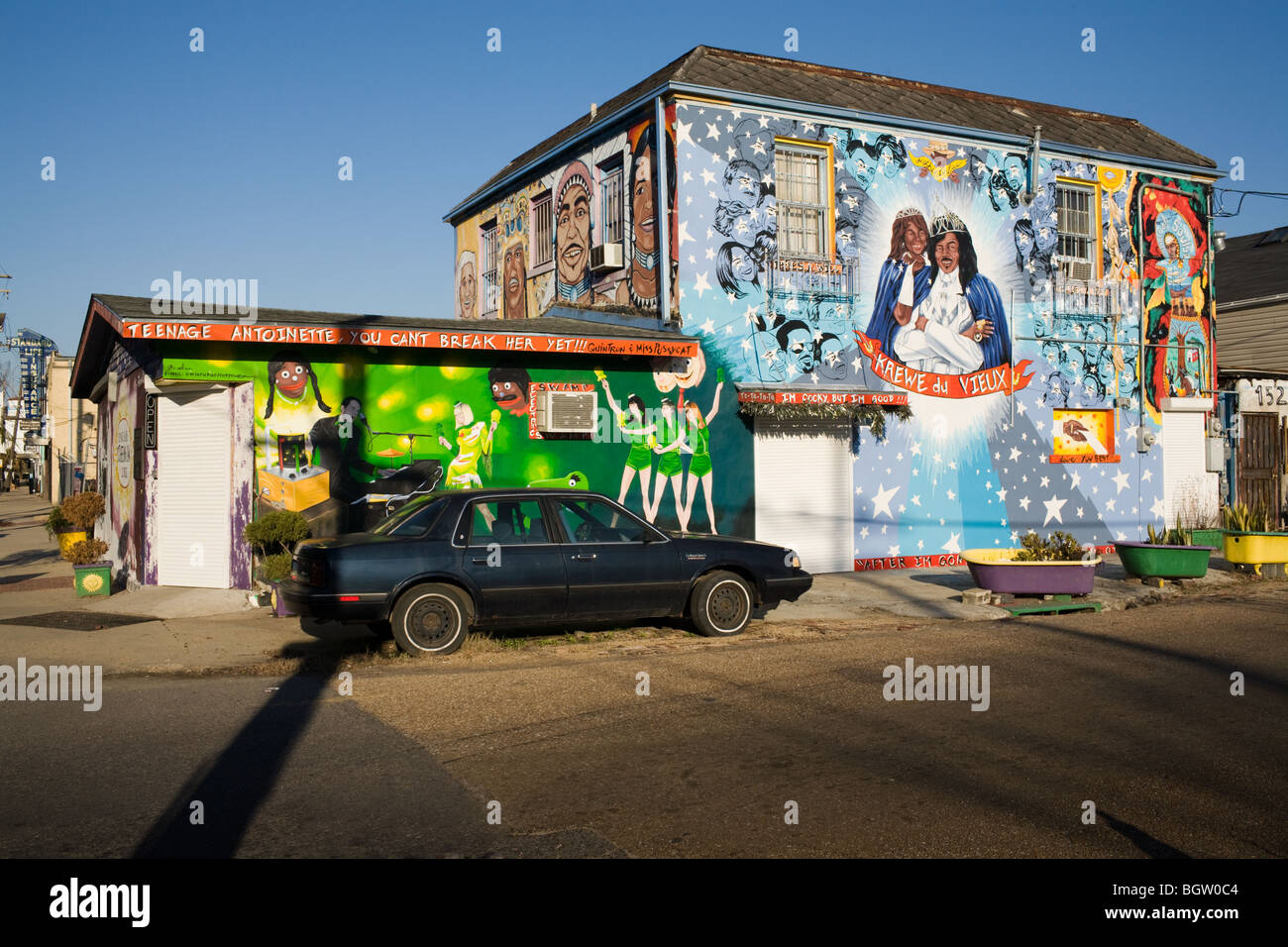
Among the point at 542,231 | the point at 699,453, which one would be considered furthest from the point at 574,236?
the point at 699,453

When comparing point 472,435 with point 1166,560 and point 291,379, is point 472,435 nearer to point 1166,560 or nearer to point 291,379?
point 291,379

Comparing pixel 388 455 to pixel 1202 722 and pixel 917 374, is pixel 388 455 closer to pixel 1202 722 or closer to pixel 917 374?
pixel 917 374

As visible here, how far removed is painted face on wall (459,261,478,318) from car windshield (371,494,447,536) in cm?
1313

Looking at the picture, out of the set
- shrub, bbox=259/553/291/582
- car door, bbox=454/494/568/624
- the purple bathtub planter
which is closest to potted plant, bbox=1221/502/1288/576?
the purple bathtub planter

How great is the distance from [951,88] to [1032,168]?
2551mm

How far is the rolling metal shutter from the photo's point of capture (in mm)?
20766

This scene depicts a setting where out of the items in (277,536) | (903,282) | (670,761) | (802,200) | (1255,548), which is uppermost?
(802,200)

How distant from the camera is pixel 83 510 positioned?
1584 centimetres

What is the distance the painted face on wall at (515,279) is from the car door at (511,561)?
1094 centimetres

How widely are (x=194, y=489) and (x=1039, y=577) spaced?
10.5 metres

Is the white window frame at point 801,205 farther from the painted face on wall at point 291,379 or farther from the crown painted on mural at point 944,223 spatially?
the painted face on wall at point 291,379

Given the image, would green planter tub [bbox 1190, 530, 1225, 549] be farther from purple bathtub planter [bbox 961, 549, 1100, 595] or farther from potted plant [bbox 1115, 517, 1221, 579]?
purple bathtub planter [bbox 961, 549, 1100, 595]

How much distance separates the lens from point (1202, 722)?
285 inches

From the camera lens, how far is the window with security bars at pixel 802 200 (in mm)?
17062
